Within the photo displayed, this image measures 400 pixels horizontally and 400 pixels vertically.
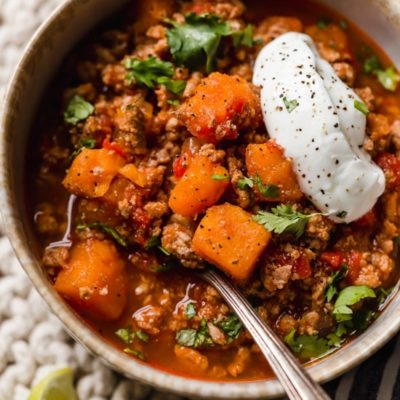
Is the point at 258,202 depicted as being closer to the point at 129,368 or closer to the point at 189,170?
the point at 189,170

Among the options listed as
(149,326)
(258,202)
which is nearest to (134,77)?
(258,202)

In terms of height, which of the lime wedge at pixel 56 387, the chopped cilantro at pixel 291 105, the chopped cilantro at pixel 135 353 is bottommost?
the lime wedge at pixel 56 387

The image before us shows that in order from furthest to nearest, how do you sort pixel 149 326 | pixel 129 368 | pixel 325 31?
pixel 325 31, pixel 149 326, pixel 129 368

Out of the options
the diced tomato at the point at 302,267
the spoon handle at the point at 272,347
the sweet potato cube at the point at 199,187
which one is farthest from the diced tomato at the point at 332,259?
the sweet potato cube at the point at 199,187

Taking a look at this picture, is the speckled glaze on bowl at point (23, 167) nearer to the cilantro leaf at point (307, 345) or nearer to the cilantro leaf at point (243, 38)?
the cilantro leaf at point (307, 345)

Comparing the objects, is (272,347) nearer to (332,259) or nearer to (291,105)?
(332,259)

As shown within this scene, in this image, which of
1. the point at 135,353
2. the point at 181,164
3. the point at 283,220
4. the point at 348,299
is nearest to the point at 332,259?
the point at 348,299
